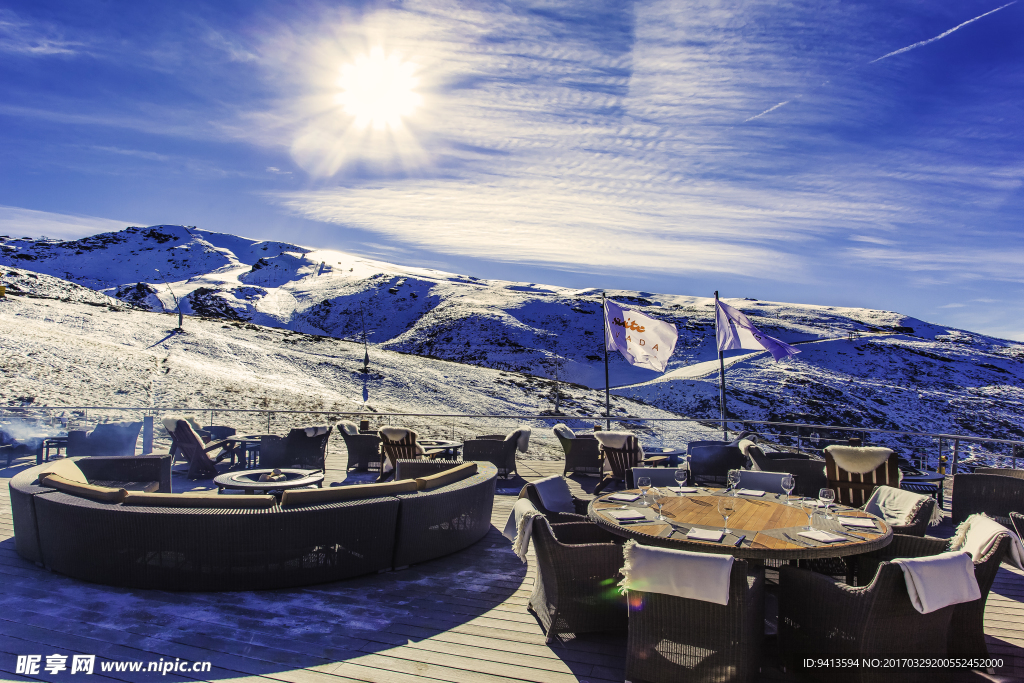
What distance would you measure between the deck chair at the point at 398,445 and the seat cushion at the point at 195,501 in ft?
13.4

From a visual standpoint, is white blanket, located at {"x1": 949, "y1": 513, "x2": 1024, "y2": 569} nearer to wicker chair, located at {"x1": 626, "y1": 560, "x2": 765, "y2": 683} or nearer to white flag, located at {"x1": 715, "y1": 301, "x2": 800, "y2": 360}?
wicker chair, located at {"x1": 626, "y1": 560, "x2": 765, "y2": 683}

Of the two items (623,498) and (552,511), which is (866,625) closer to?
(623,498)

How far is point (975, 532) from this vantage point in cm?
361

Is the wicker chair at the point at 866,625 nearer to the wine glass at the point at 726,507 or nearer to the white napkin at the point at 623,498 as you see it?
the wine glass at the point at 726,507

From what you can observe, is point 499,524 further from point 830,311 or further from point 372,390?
point 830,311

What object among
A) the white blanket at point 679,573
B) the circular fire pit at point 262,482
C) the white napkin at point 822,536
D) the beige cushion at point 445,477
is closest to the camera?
the white blanket at point 679,573

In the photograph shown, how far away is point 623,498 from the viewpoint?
464 cm

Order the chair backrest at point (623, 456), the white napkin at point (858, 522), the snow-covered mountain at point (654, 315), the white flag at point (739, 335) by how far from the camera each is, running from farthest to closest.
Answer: the snow-covered mountain at point (654, 315) < the white flag at point (739, 335) < the chair backrest at point (623, 456) < the white napkin at point (858, 522)

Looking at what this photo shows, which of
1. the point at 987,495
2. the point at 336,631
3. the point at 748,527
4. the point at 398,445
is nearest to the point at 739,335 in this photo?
the point at 987,495

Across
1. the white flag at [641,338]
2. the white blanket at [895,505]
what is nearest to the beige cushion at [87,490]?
the white blanket at [895,505]

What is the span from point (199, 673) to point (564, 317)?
2781 inches

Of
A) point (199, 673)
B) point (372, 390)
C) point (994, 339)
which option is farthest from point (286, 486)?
point (994, 339)

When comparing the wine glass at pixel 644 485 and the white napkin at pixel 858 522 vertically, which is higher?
the wine glass at pixel 644 485

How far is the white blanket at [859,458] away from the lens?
6.71 meters
